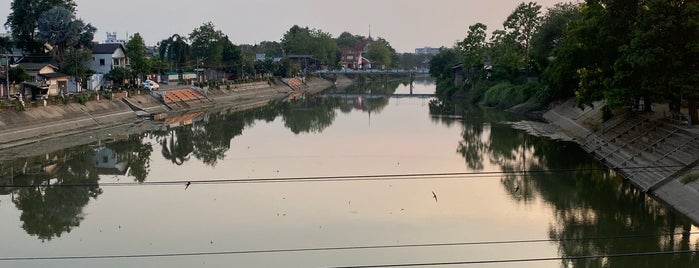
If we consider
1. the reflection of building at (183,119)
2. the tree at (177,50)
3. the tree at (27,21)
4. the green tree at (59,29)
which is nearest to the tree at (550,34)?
the reflection of building at (183,119)

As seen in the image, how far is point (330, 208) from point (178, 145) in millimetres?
18216

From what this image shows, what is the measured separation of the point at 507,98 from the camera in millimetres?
56281

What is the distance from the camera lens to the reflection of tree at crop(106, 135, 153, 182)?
28.0 meters

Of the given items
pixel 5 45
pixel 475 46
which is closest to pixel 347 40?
pixel 475 46

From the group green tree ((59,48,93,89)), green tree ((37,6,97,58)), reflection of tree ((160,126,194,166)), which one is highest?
green tree ((37,6,97,58))

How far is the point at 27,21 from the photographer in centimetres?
5747

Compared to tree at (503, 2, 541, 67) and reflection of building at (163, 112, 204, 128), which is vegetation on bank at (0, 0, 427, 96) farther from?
tree at (503, 2, 541, 67)

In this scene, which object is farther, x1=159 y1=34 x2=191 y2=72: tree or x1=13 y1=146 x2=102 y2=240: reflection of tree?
x1=159 y1=34 x2=191 y2=72: tree

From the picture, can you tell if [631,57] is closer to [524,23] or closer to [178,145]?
[178,145]

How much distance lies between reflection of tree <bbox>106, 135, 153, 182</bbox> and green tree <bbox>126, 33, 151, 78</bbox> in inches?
783

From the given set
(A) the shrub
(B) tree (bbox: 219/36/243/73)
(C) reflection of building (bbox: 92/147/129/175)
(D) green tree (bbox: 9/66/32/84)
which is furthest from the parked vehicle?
(A) the shrub

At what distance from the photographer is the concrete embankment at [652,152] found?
2009cm

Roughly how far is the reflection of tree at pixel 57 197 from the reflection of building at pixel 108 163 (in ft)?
→ 1.14

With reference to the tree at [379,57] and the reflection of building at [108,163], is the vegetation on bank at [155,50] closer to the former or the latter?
the tree at [379,57]
